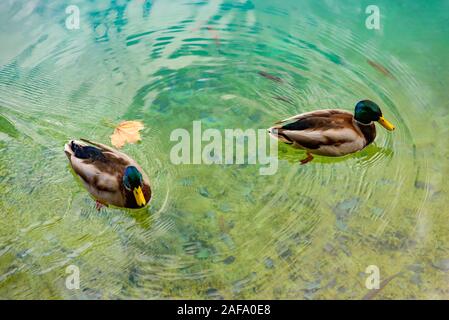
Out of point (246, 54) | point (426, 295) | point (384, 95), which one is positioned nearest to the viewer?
point (426, 295)

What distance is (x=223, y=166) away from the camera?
4387 millimetres

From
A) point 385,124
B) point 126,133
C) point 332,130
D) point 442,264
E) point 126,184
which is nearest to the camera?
point 442,264

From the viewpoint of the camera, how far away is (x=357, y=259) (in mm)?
3850

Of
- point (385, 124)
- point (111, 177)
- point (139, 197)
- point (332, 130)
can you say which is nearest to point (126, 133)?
point (111, 177)

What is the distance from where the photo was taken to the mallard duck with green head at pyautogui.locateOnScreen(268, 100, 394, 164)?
4.34m

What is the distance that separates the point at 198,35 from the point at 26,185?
1.85 metres

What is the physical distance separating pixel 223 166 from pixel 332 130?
712 mm

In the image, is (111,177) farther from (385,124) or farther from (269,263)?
(385,124)

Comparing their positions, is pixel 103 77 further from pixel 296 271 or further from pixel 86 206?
pixel 296 271

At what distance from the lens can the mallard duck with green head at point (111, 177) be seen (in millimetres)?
4047

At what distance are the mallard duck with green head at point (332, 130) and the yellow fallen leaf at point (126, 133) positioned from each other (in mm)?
872

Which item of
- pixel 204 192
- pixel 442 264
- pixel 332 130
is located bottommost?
pixel 442 264

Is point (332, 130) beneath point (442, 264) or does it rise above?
above

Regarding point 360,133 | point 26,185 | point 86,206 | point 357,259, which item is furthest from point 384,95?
point 26,185
